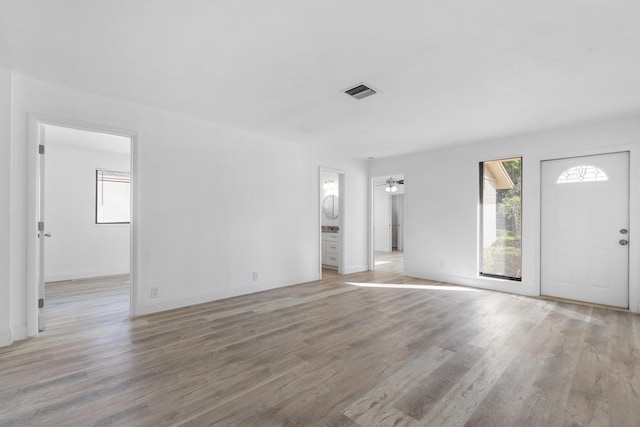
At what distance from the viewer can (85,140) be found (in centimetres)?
525

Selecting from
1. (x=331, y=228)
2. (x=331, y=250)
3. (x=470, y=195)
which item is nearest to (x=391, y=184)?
(x=331, y=228)

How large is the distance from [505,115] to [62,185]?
288 inches

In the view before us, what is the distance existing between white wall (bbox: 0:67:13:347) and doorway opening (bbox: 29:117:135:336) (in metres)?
1.55

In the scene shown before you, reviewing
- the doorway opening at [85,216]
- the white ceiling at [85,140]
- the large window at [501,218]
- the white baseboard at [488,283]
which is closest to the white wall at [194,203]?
the doorway opening at [85,216]

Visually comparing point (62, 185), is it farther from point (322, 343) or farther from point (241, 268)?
point (322, 343)

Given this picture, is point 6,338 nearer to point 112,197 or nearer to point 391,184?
point 112,197

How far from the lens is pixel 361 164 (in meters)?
6.60

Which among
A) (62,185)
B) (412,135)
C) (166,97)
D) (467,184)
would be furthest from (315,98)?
(62,185)

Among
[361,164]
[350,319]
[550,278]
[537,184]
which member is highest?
[361,164]

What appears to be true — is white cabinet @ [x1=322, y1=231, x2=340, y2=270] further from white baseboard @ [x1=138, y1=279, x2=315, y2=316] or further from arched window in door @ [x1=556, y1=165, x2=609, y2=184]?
arched window in door @ [x1=556, y1=165, x2=609, y2=184]

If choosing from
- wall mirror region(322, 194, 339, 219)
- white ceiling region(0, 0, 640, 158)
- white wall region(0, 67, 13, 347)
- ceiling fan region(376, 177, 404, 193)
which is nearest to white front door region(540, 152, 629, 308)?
white ceiling region(0, 0, 640, 158)

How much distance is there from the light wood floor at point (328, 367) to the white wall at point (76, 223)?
2.09 metres

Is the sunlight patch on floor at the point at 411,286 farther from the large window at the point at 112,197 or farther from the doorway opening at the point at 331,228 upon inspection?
the large window at the point at 112,197

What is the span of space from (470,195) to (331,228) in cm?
290
